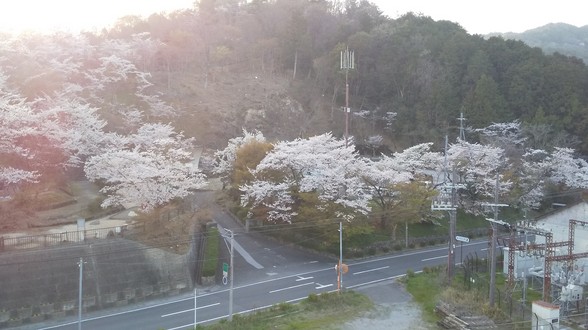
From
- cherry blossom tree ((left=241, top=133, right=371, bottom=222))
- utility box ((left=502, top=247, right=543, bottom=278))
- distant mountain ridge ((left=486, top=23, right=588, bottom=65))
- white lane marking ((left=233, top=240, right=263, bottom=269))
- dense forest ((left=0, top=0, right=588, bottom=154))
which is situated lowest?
white lane marking ((left=233, top=240, right=263, bottom=269))

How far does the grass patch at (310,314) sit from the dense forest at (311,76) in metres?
23.0

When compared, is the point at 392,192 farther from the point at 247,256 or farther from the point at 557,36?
the point at 557,36

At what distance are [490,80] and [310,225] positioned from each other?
2879 centimetres

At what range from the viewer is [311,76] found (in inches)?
2260

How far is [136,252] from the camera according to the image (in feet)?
68.4

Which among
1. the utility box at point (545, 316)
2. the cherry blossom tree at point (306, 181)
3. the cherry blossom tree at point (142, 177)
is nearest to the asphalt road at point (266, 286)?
the cherry blossom tree at point (306, 181)

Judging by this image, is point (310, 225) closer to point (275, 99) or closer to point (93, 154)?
point (93, 154)

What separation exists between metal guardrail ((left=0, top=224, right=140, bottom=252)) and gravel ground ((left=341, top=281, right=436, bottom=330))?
434 inches

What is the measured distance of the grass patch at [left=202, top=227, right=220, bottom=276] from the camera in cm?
2232

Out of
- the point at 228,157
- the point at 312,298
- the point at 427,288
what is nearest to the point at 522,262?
the point at 427,288

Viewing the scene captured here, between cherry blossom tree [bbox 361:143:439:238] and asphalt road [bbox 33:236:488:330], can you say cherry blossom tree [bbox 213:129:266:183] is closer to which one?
asphalt road [bbox 33:236:488:330]

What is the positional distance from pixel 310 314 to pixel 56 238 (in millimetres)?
10811

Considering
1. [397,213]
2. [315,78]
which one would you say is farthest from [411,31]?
[397,213]

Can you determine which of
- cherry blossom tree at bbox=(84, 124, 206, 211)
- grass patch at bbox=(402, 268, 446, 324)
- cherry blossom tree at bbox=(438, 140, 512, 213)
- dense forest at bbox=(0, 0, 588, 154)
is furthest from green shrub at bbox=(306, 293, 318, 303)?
dense forest at bbox=(0, 0, 588, 154)
